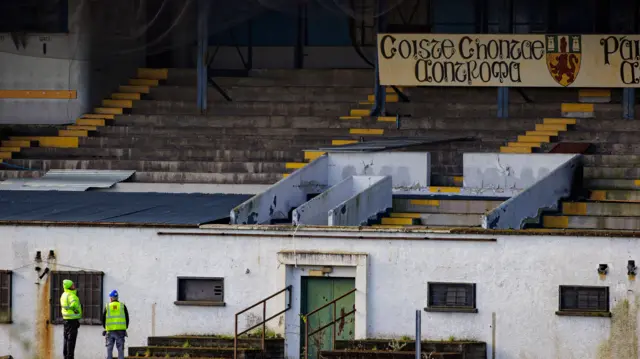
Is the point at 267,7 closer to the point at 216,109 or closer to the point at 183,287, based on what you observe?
the point at 216,109

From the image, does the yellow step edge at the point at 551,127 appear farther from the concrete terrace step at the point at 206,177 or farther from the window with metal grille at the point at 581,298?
the window with metal grille at the point at 581,298

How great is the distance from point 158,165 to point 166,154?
645mm

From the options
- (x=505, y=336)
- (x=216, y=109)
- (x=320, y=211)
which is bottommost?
(x=505, y=336)

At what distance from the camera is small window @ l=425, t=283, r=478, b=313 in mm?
27188

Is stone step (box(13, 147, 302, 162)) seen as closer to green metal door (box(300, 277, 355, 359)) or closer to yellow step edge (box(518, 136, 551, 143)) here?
yellow step edge (box(518, 136, 551, 143))

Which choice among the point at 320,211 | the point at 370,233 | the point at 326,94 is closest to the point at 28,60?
the point at 326,94

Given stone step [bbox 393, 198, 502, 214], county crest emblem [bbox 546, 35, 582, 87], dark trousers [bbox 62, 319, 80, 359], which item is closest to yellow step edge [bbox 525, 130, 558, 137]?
county crest emblem [bbox 546, 35, 582, 87]

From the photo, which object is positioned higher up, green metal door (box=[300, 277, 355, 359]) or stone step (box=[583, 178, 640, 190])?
stone step (box=[583, 178, 640, 190])

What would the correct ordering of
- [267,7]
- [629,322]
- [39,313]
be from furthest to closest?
[267,7]
[39,313]
[629,322]

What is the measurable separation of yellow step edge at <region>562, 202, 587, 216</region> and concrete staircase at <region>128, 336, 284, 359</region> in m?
5.93

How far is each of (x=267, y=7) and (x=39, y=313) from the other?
1074 centimetres

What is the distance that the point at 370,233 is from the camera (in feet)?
90.4

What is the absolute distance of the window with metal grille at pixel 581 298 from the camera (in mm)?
26906

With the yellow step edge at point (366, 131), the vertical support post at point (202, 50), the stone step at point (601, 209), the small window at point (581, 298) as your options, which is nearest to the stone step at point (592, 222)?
the stone step at point (601, 209)
